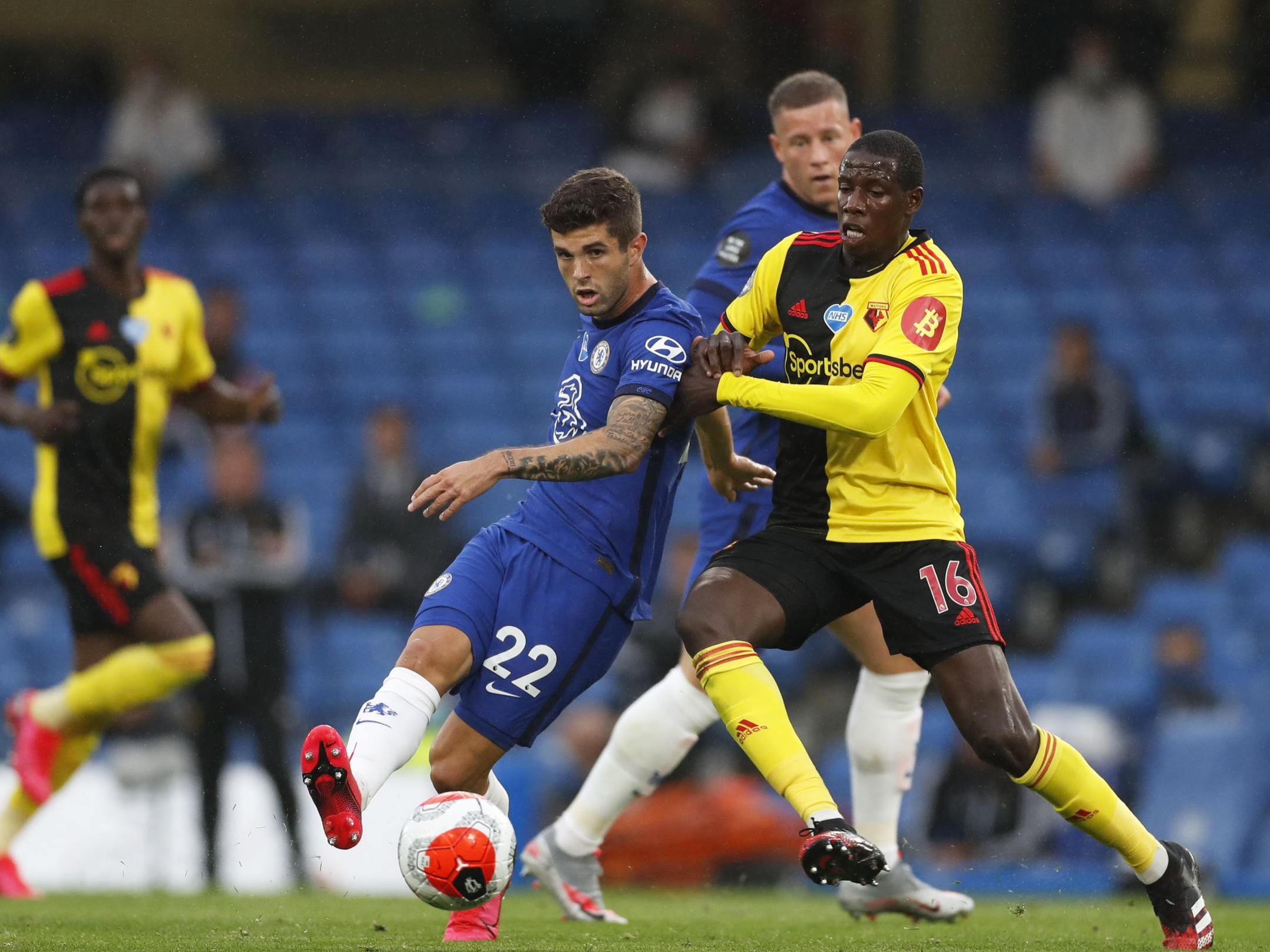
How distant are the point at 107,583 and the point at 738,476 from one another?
3.22 meters

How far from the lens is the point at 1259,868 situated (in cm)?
988

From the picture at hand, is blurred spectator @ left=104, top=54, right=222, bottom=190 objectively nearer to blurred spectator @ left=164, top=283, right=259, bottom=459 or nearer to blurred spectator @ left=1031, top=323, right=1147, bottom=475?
blurred spectator @ left=164, top=283, right=259, bottom=459

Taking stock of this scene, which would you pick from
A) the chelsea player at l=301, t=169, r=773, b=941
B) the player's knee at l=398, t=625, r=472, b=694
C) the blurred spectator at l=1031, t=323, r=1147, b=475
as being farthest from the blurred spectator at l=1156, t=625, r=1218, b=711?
the player's knee at l=398, t=625, r=472, b=694

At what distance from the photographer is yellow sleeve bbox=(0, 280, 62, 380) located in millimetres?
7750

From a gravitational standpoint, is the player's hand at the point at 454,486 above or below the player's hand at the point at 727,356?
below

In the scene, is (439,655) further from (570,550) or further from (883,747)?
(883,747)

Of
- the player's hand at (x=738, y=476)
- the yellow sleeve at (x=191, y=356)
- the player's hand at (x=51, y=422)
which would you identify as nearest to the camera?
the player's hand at (x=738, y=476)

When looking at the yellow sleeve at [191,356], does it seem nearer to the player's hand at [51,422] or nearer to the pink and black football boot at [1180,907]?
the player's hand at [51,422]

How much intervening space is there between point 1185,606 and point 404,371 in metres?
6.05

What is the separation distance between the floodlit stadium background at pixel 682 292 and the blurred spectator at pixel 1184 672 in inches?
1.1

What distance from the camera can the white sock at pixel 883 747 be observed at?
20.8 feet

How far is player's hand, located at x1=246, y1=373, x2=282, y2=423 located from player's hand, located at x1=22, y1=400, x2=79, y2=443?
79cm

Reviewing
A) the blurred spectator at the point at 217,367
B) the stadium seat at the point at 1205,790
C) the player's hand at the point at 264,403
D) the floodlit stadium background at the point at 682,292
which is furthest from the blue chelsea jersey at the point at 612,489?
the stadium seat at the point at 1205,790

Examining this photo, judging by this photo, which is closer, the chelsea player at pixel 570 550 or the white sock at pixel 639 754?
the chelsea player at pixel 570 550
